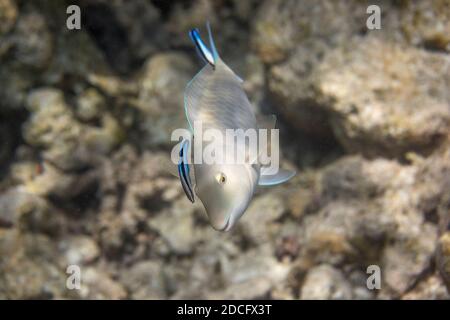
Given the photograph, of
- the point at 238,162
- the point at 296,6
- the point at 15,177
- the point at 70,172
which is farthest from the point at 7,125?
the point at 238,162

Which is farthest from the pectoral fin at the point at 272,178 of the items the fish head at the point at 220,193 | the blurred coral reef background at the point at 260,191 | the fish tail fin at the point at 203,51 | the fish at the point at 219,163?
the blurred coral reef background at the point at 260,191

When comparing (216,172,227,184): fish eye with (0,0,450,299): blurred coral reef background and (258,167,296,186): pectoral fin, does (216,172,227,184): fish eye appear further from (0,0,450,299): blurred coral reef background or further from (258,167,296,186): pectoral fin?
(0,0,450,299): blurred coral reef background

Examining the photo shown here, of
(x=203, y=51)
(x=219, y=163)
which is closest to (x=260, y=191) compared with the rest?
(x=203, y=51)

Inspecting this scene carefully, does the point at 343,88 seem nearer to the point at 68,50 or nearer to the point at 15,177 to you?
the point at 68,50

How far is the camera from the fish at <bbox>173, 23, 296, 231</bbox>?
1568mm

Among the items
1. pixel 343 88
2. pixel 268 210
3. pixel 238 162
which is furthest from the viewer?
pixel 268 210

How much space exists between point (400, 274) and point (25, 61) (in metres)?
4.44

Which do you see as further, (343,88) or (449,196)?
(343,88)

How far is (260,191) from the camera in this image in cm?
478

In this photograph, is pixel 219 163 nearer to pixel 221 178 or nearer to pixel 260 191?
pixel 221 178

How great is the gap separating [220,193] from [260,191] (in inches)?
128

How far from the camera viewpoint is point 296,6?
471 cm

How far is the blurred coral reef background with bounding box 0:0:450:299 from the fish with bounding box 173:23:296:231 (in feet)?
6.43

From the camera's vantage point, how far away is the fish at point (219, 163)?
1.57m
